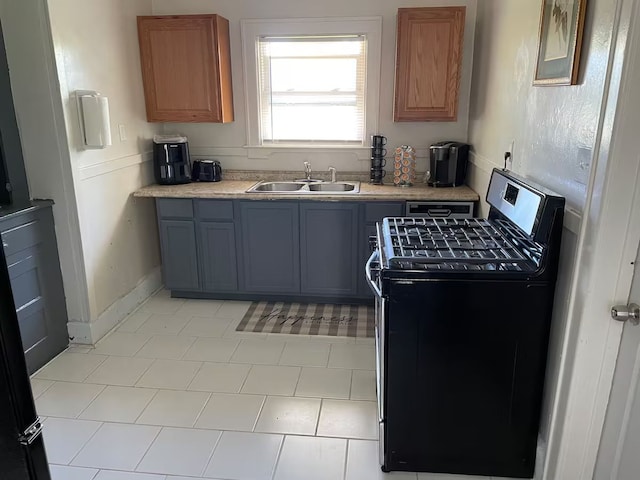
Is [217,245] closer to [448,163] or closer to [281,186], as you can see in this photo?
[281,186]

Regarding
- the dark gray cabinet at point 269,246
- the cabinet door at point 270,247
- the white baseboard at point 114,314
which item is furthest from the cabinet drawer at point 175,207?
the white baseboard at point 114,314

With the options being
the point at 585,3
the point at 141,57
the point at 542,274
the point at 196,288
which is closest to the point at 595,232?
the point at 542,274

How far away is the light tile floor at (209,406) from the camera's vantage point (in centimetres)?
203

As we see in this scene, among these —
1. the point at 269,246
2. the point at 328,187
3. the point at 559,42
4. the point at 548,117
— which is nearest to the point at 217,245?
the point at 269,246

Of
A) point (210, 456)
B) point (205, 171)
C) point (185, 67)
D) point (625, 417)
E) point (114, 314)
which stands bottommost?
point (210, 456)

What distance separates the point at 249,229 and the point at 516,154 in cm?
185

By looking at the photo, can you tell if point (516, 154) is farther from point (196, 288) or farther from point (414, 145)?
point (196, 288)

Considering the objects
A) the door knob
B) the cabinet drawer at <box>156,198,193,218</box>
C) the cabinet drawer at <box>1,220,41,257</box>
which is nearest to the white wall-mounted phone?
the cabinet drawer at <box>1,220,41,257</box>

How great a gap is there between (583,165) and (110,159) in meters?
2.76

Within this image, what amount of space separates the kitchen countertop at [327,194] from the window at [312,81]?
0.54 m

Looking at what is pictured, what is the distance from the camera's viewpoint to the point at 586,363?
5.10 ft

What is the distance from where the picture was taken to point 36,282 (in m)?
2.73

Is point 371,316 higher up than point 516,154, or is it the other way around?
point 516,154

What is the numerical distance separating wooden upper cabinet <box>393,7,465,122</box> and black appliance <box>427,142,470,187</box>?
213 millimetres
